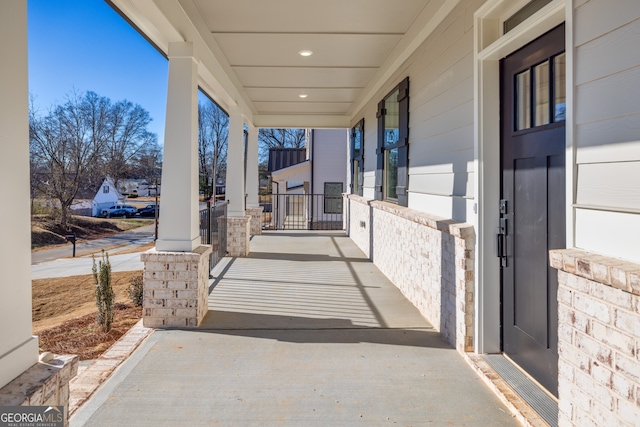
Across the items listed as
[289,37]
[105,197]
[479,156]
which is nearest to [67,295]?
[289,37]

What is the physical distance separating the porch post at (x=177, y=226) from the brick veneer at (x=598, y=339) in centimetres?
284

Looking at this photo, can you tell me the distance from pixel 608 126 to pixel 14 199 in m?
2.20

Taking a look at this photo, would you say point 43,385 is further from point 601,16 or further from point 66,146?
point 66,146

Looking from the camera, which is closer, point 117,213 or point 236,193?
point 236,193

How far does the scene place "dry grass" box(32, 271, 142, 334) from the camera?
24.0 ft

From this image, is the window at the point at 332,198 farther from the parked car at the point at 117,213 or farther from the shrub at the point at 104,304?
the shrub at the point at 104,304

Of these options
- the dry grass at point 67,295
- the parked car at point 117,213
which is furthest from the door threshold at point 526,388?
the parked car at point 117,213

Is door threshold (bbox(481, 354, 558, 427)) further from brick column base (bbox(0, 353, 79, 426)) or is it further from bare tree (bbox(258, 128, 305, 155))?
bare tree (bbox(258, 128, 305, 155))

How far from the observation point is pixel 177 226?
3.82 m

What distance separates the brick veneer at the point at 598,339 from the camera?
1467mm

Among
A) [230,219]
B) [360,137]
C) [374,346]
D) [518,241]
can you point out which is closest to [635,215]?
[518,241]

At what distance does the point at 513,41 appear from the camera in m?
2.57

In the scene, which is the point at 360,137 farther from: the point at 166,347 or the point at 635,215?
the point at 635,215

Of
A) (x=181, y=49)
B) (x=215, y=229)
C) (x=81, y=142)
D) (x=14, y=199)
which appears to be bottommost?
(x=215, y=229)
